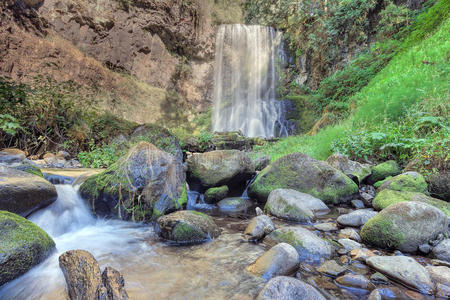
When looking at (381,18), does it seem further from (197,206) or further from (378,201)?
(197,206)

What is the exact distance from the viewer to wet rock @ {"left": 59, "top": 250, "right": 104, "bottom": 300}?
154cm

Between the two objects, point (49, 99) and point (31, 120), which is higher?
point (49, 99)

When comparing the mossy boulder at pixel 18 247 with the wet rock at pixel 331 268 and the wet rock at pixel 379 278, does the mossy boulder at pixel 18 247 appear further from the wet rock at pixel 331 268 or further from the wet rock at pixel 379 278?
the wet rock at pixel 379 278

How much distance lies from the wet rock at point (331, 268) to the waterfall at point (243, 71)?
1460cm

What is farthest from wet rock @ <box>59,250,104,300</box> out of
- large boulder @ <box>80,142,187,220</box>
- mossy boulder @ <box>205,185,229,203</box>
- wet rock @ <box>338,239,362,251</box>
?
mossy boulder @ <box>205,185,229,203</box>

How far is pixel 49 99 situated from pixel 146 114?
816 centimetres

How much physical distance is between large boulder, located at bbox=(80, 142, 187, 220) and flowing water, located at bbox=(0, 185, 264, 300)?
187 mm

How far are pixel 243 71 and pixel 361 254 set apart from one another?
17.9m

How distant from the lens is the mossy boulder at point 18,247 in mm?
1760

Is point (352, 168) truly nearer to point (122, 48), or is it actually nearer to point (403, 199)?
point (403, 199)

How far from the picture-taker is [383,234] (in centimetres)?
234

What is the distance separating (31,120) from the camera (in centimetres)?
653

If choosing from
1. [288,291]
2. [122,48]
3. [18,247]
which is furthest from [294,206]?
[122,48]

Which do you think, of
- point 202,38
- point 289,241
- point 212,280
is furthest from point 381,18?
point 212,280
